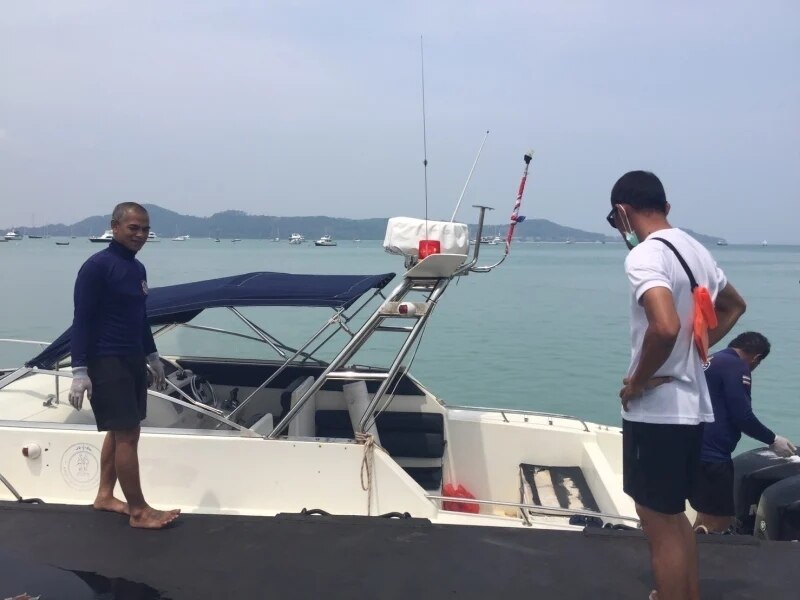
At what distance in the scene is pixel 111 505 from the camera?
3270mm

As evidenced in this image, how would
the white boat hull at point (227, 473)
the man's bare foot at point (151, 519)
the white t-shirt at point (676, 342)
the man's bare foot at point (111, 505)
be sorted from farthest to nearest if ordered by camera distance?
1. the white boat hull at point (227, 473)
2. the man's bare foot at point (111, 505)
3. the man's bare foot at point (151, 519)
4. the white t-shirt at point (676, 342)

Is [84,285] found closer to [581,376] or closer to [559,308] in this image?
[581,376]

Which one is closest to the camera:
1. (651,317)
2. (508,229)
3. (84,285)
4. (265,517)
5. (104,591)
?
(651,317)

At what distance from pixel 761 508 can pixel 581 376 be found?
33.9 feet

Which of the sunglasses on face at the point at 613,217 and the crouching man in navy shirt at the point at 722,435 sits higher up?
the sunglasses on face at the point at 613,217

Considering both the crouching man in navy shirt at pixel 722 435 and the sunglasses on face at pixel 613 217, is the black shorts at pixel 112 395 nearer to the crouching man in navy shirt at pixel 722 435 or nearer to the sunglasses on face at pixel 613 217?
the sunglasses on face at pixel 613 217

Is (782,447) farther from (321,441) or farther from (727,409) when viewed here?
(321,441)

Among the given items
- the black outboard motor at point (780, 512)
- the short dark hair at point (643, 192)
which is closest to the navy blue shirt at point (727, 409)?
the black outboard motor at point (780, 512)

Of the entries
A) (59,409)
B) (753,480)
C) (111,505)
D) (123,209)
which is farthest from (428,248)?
(59,409)

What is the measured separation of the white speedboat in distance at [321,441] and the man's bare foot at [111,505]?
0.99 ft

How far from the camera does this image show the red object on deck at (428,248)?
144 inches

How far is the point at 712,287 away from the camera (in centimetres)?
221

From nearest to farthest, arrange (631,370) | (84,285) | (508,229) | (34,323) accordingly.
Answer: (631,370), (84,285), (508,229), (34,323)

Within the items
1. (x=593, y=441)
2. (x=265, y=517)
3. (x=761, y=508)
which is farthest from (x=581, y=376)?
(x=265, y=517)
